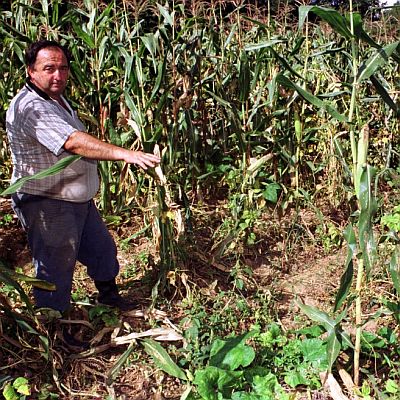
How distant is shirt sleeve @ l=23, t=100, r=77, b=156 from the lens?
2.48 metres

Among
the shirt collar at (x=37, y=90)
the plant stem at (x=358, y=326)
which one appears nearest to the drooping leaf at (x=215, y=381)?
the plant stem at (x=358, y=326)

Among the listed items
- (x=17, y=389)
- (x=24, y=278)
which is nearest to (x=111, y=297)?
(x=24, y=278)

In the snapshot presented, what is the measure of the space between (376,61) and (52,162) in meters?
1.57

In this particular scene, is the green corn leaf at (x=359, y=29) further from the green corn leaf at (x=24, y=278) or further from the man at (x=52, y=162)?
the green corn leaf at (x=24, y=278)

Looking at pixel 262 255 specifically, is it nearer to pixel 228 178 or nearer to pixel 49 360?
pixel 228 178

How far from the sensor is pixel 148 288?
344cm

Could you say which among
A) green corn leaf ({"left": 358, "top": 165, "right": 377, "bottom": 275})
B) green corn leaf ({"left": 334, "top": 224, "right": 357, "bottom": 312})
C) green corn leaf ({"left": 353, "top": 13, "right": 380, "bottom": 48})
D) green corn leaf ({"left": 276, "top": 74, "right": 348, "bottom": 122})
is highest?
green corn leaf ({"left": 353, "top": 13, "right": 380, "bottom": 48})

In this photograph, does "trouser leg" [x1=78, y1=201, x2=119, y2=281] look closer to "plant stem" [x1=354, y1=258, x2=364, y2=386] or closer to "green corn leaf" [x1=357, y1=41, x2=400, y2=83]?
"plant stem" [x1=354, y1=258, x2=364, y2=386]

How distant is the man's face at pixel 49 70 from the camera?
2607mm

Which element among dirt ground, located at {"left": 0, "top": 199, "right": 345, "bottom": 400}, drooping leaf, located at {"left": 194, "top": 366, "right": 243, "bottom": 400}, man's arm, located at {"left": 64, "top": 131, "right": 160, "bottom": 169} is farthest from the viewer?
dirt ground, located at {"left": 0, "top": 199, "right": 345, "bottom": 400}

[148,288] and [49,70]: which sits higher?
[49,70]

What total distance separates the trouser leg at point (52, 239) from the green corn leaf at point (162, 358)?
51cm

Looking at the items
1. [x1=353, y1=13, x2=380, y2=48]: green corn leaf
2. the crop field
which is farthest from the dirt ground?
[x1=353, y1=13, x2=380, y2=48]: green corn leaf

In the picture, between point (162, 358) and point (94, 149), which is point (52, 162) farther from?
Result: point (162, 358)
